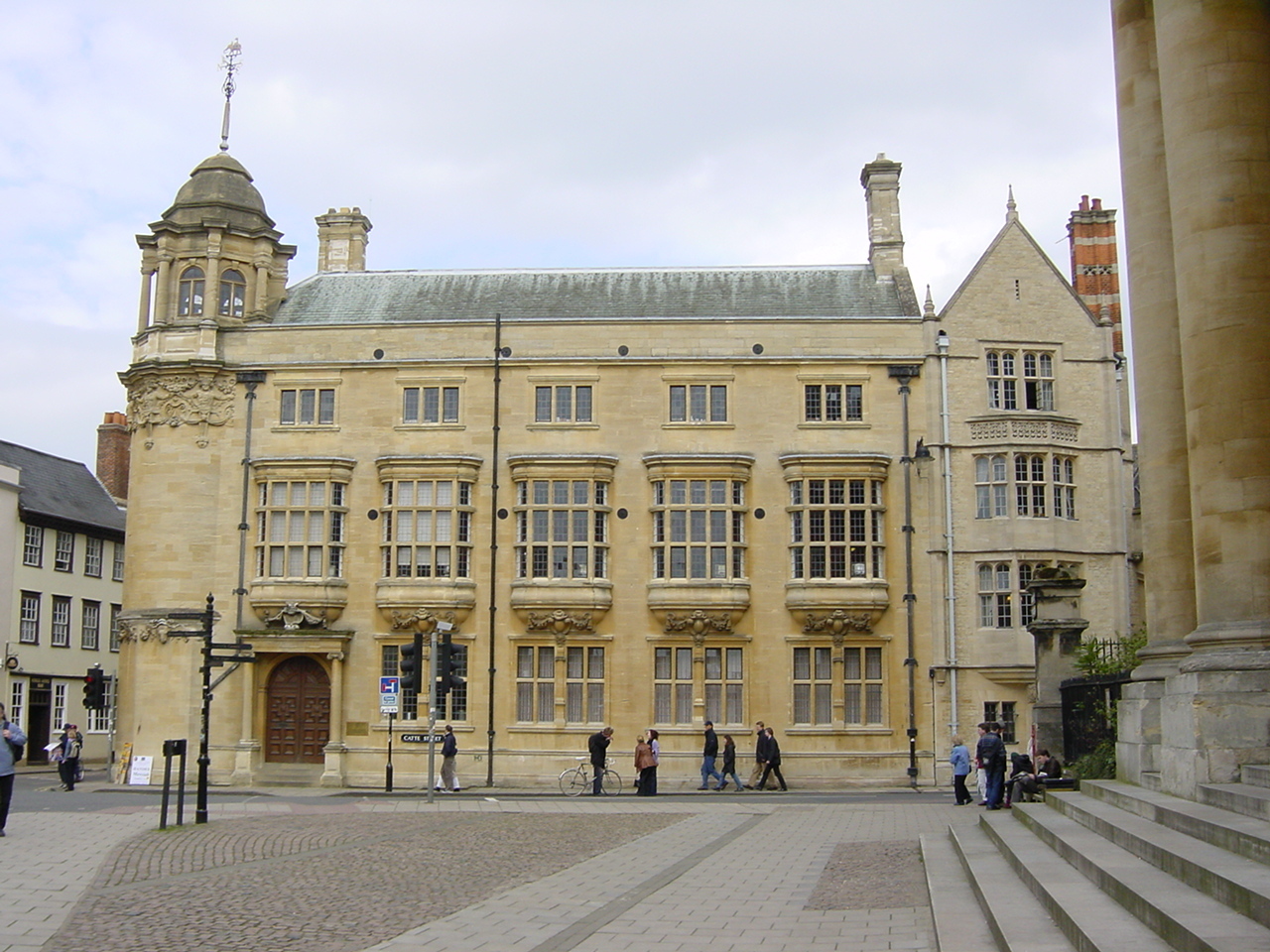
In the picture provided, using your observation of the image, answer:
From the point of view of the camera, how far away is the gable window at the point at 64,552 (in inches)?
1993

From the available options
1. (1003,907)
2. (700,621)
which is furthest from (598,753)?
(1003,907)

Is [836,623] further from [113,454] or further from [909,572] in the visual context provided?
[113,454]

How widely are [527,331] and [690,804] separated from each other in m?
14.5

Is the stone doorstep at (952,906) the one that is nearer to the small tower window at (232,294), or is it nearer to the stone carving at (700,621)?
the stone carving at (700,621)

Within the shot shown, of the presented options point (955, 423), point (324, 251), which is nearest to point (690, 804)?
point (955, 423)

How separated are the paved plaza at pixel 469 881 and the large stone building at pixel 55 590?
24118 mm

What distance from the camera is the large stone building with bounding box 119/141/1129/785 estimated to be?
117 feet

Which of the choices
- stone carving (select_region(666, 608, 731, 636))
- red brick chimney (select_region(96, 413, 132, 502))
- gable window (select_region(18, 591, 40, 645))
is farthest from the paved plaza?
red brick chimney (select_region(96, 413, 132, 502))

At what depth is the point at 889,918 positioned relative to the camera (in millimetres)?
11844

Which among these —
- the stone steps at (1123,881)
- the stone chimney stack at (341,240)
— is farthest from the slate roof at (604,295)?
the stone steps at (1123,881)

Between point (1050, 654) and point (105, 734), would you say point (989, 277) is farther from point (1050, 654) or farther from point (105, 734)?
point (105, 734)

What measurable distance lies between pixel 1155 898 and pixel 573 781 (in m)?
25.7

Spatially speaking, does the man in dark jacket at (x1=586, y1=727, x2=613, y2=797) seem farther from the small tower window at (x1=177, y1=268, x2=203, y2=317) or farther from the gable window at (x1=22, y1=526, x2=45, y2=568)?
the gable window at (x1=22, y1=526, x2=45, y2=568)

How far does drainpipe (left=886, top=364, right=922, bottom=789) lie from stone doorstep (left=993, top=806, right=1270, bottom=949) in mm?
21943
